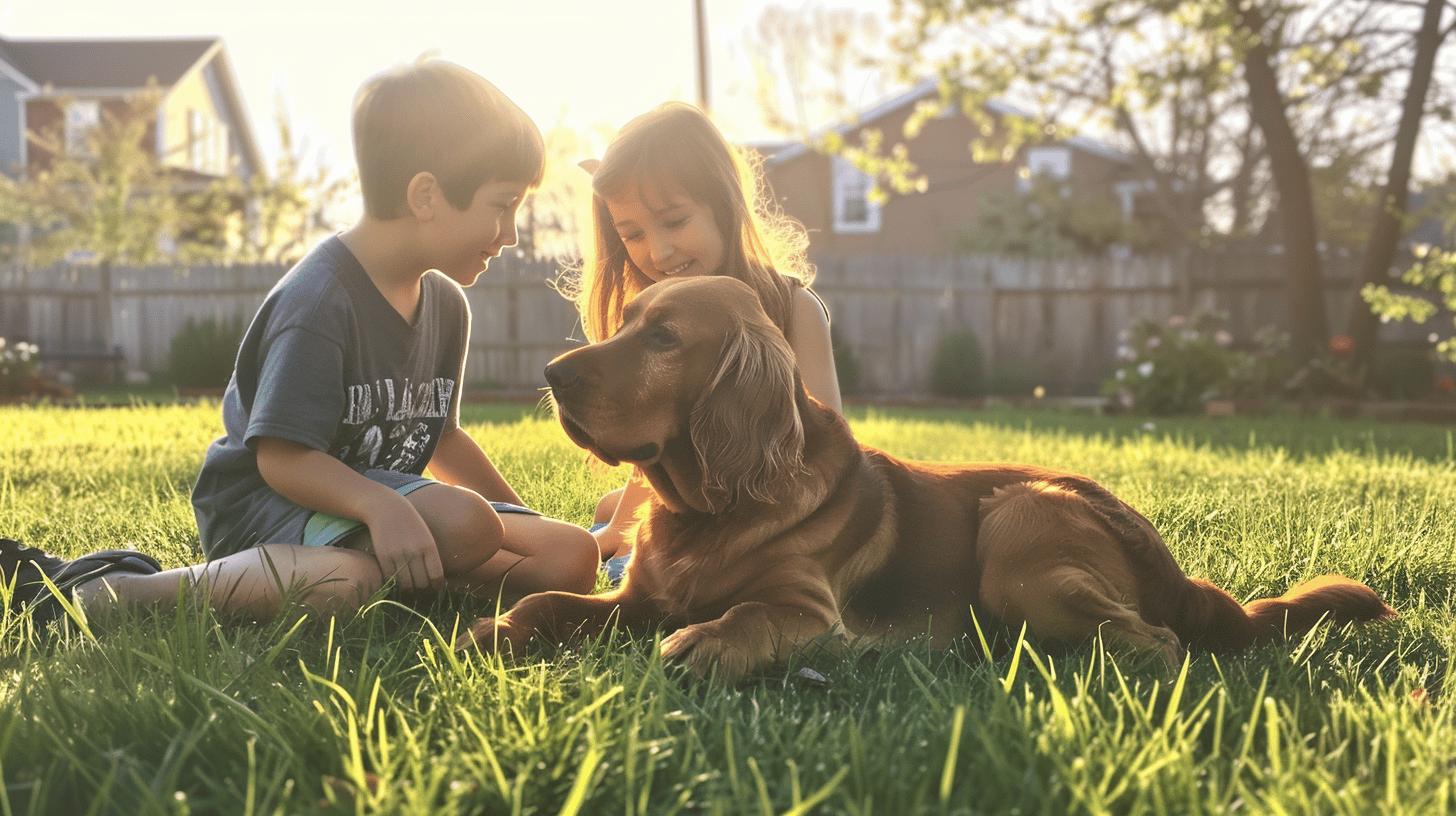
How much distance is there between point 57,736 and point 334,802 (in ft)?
1.65

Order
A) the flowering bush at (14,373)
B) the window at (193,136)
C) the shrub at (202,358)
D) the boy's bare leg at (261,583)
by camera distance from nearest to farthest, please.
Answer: the boy's bare leg at (261,583) → the flowering bush at (14,373) → the shrub at (202,358) → the window at (193,136)

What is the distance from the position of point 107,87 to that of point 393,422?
34169 mm

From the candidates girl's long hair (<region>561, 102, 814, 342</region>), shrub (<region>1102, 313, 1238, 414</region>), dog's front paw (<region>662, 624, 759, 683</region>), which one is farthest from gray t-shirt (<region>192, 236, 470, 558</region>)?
shrub (<region>1102, 313, 1238, 414</region>)

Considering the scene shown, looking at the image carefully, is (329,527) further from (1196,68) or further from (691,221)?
(1196,68)

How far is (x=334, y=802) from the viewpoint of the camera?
58.9 inches

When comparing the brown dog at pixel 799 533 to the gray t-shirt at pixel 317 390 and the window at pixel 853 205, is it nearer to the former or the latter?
the gray t-shirt at pixel 317 390

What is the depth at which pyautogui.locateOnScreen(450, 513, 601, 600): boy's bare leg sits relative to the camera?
3.29 metres

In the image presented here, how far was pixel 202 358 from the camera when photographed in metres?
15.4

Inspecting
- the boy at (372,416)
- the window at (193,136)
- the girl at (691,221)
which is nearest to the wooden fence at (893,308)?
the girl at (691,221)

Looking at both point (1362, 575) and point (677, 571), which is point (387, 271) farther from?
point (1362, 575)

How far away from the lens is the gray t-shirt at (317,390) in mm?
3018

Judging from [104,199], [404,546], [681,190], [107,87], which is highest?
[107,87]

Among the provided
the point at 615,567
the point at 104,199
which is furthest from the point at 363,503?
the point at 104,199

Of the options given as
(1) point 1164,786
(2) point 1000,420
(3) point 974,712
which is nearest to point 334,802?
(3) point 974,712
